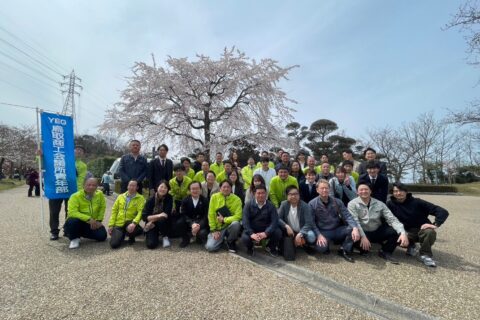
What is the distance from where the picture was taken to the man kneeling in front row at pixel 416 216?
3.98 meters

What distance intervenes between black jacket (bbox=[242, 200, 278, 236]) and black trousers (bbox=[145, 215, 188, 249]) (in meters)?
1.25

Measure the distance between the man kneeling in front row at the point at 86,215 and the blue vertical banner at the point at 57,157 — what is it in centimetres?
71

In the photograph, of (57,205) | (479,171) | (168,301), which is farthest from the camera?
(479,171)

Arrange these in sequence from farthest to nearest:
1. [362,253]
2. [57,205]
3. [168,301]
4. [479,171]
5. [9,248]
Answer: [479,171] < [57,205] < [9,248] < [362,253] < [168,301]

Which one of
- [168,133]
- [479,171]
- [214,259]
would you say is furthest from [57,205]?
[479,171]

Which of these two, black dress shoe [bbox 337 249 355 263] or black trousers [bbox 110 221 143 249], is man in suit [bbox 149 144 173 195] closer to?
black trousers [bbox 110 221 143 249]

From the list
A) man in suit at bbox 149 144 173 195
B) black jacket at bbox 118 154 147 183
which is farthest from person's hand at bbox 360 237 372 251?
black jacket at bbox 118 154 147 183

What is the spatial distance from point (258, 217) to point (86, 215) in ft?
10.4

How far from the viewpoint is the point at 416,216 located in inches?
169

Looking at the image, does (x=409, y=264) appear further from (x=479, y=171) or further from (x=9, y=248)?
(x=479, y=171)

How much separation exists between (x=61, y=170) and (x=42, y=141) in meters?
0.72

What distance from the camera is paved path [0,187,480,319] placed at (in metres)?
2.64

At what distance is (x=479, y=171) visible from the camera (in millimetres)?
32312

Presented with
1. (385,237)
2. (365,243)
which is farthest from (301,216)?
(385,237)
